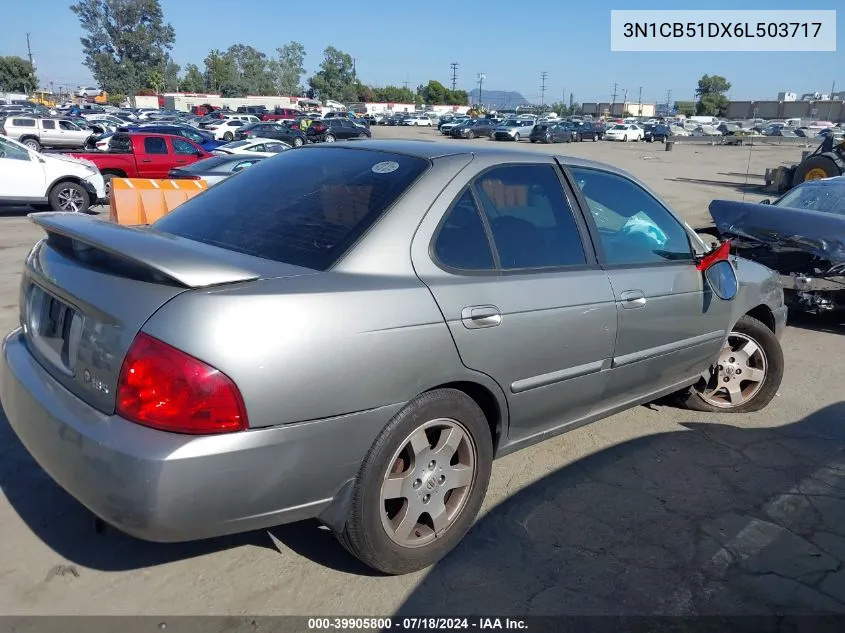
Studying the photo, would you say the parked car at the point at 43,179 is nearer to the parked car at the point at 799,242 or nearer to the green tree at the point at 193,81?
the parked car at the point at 799,242

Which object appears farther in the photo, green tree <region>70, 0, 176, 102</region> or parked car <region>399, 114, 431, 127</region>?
green tree <region>70, 0, 176, 102</region>

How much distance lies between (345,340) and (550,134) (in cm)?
4831

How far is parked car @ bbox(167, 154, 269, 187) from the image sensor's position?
35.5 feet

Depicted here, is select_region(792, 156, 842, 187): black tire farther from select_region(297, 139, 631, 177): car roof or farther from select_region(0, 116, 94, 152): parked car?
select_region(0, 116, 94, 152): parked car

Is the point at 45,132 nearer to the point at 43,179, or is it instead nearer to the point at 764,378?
the point at 43,179

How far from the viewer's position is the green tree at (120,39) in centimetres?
10512

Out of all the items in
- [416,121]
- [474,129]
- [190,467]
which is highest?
[416,121]

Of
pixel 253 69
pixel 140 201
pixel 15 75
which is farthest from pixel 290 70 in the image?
pixel 140 201

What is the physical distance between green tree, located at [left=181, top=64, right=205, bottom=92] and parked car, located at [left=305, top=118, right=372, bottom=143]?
10117 cm

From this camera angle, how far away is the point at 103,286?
7.55ft

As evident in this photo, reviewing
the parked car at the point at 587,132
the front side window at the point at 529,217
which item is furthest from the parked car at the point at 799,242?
the parked car at the point at 587,132

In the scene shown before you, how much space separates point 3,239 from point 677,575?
408 inches

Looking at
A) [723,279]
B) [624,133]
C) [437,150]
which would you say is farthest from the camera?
[624,133]

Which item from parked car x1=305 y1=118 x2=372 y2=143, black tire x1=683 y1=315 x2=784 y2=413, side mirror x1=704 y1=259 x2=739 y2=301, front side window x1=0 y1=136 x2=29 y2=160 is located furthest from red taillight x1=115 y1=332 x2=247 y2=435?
parked car x1=305 y1=118 x2=372 y2=143
